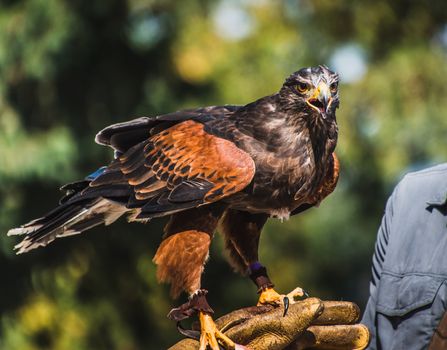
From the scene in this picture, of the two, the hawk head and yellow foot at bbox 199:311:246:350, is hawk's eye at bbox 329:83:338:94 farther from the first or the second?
yellow foot at bbox 199:311:246:350

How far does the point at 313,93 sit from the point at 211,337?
995 mm

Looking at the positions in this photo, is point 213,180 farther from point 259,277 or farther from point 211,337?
point 211,337

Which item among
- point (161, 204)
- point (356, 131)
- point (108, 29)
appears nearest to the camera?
point (161, 204)

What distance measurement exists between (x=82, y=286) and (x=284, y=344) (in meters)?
7.33

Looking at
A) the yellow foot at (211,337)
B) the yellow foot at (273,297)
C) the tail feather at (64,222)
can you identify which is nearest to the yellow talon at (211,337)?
the yellow foot at (211,337)

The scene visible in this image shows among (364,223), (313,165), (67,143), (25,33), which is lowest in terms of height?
(364,223)

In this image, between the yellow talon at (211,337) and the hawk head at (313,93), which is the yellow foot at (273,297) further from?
the hawk head at (313,93)

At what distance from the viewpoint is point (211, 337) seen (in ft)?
10.8

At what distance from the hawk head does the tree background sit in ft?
17.6

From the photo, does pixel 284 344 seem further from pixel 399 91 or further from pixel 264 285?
pixel 399 91

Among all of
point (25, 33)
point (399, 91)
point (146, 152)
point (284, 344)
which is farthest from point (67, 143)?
point (284, 344)

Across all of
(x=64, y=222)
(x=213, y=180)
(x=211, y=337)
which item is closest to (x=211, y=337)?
(x=211, y=337)

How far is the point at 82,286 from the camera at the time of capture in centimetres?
1045

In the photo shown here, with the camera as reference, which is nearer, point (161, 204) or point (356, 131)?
point (161, 204)
